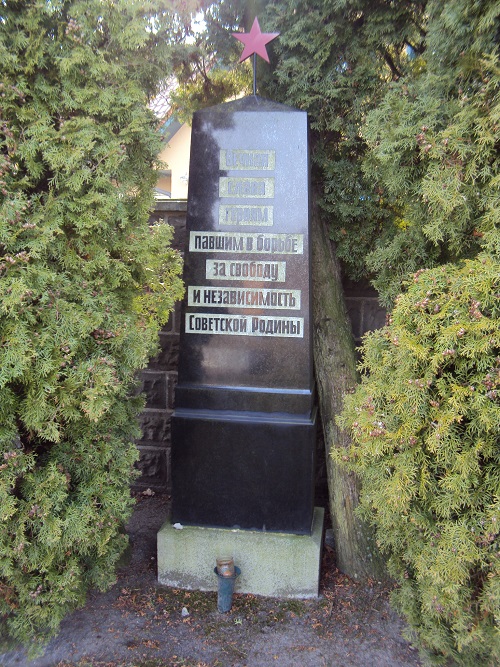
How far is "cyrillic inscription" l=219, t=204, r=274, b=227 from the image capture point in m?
3.06

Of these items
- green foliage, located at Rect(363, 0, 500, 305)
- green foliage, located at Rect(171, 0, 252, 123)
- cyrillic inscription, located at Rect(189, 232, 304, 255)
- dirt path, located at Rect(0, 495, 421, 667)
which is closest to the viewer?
green foliage, located at Rect(363, 0, 500, 305)

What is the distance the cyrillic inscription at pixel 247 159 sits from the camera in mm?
3045

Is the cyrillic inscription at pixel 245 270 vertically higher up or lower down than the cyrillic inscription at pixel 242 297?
higher up

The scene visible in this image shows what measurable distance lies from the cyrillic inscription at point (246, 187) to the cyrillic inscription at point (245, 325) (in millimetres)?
685

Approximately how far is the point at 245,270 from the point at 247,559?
5.41 feet

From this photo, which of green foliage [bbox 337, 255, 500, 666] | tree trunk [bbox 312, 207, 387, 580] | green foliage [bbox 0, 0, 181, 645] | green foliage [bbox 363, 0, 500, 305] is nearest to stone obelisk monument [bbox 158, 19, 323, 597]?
tree trunk [bbox 312, 207, 387, 580]

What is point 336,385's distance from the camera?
3391 mm

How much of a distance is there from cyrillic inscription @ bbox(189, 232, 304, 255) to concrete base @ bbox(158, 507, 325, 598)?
5.31 feet

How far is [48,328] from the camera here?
7.66 ft

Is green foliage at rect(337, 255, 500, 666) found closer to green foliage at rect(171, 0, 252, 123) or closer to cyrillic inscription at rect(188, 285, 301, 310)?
cyrillic inscription at rect(188, 285, 301, 310)

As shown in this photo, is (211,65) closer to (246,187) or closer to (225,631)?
(246,187)

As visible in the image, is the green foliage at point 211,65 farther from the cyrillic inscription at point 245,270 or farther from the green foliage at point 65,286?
the cyrillic inscription at point 245,270

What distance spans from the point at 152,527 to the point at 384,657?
180 centimetres

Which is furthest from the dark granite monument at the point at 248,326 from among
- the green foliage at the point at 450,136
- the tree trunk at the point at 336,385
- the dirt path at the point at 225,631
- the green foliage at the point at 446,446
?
the green foliage at the point at 446,446
